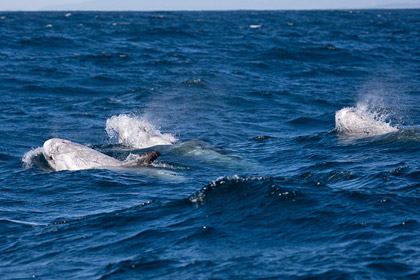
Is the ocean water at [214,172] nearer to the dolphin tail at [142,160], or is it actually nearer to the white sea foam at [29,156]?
the white sea foam at [29,156]

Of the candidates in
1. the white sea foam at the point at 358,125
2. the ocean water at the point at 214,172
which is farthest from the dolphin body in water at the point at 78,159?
the white sea foam at the point at 358,125

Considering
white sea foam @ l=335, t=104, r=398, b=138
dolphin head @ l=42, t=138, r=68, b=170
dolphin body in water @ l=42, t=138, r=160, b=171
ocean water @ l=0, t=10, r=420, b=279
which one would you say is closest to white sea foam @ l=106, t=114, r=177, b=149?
ocean water @ l=0, t=10, r=420, b=279

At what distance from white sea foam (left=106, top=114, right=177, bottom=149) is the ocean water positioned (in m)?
0.08

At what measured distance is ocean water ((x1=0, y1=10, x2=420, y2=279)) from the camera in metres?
10.3

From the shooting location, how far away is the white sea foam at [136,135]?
21016mm

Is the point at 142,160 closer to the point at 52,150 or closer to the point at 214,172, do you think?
the point at 214,172

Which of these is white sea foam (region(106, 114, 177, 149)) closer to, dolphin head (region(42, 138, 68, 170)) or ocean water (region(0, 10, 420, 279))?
ocean water (region(0, 10, 420, 279))

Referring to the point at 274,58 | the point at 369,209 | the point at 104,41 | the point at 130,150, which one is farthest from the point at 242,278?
the point at 104,41

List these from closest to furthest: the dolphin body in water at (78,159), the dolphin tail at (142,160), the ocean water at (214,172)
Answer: the ocean water at (214,172) < the dolphin tail at (142,160) < the dolphin body in water at (78,159)

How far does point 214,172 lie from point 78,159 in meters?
3.92

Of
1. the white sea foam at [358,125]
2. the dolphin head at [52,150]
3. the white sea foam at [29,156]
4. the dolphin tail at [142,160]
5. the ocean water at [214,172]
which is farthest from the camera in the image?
the white sea foam at [358,125]

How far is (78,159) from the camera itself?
→ 17.6 m

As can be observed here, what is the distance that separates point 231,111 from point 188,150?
9.14m

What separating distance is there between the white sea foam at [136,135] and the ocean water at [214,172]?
75 mm
